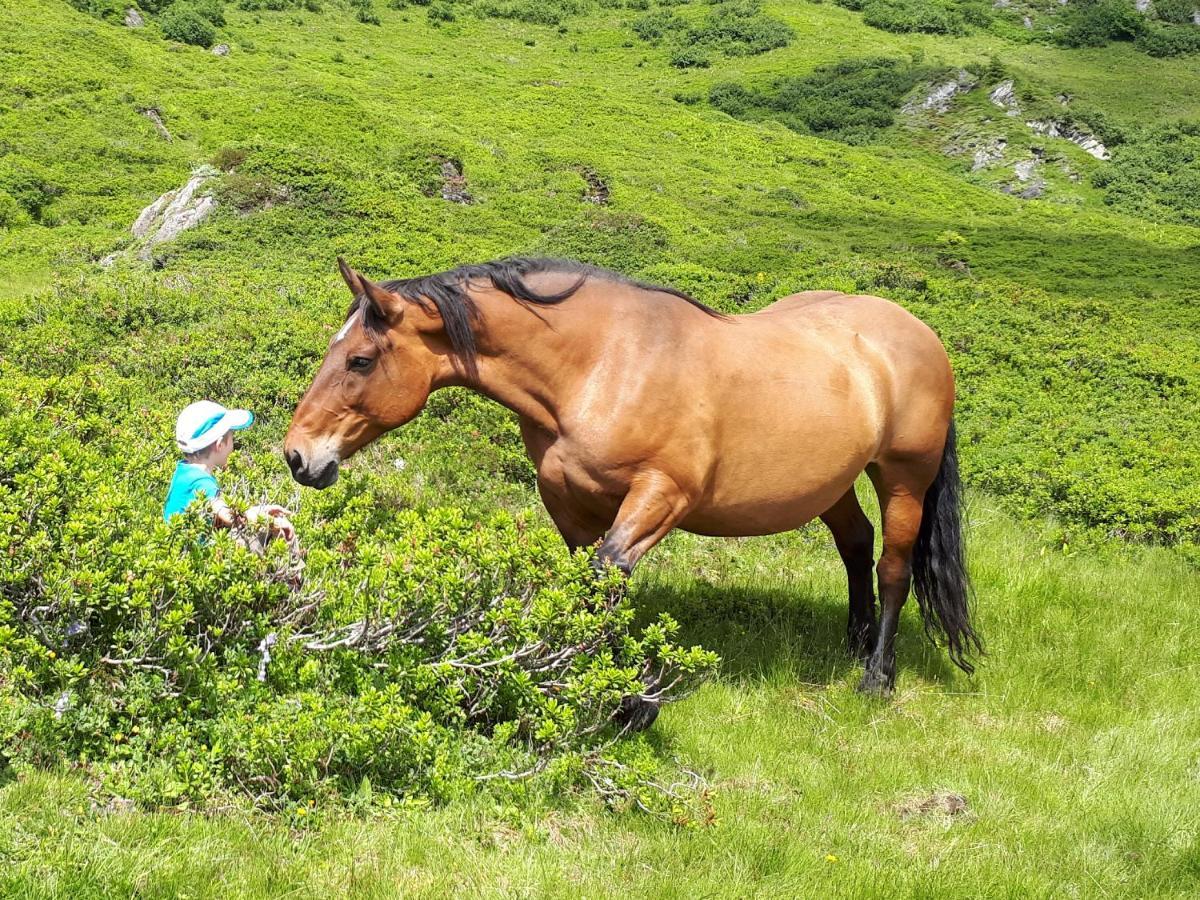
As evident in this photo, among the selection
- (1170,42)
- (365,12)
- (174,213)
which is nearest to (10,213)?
(174,213)

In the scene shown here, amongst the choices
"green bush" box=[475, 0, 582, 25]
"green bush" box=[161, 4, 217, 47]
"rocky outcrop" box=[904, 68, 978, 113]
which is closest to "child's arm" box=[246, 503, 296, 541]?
"green bush" box=[161, 4, 217, 47]

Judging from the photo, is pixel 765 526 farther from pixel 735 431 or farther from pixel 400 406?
pixel 400 406

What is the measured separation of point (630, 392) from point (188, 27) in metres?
44.1

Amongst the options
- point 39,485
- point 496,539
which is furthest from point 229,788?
point 39,485

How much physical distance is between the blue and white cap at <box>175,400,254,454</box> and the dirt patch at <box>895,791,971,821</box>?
3506 millimetres

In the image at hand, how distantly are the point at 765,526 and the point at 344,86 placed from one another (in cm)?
Result: 3736

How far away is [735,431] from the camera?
14.5 feet

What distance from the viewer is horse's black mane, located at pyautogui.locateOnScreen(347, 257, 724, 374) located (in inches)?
157

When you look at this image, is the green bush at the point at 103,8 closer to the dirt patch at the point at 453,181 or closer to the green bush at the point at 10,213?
the dirt patch at the point at 453,181

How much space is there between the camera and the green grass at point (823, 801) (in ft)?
9.21

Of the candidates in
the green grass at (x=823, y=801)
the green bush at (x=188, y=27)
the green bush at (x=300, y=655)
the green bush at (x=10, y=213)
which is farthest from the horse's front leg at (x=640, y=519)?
the green bush at (x=188, y=27)

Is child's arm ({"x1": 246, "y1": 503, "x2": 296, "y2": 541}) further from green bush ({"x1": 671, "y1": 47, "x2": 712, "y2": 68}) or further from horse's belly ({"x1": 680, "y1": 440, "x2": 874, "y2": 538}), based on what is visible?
green bush ({"x1": 671, "y1": 47, "x2": 712, "y2": 68})

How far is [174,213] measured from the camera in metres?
18.0

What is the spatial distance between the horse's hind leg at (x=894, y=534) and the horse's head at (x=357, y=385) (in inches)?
116
